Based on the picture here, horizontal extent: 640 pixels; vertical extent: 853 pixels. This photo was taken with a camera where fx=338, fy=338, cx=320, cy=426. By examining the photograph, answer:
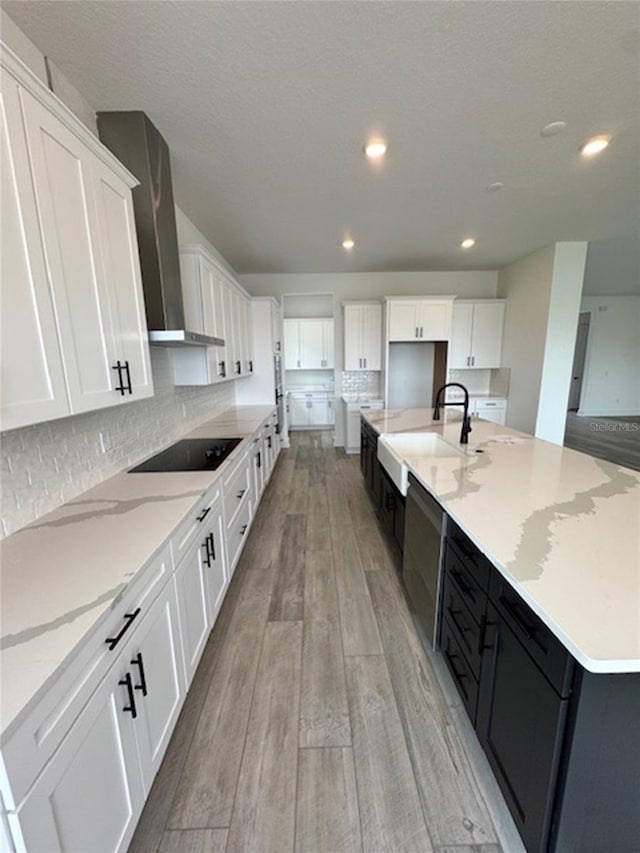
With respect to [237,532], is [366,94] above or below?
above

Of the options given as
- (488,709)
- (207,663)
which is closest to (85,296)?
(207,663)

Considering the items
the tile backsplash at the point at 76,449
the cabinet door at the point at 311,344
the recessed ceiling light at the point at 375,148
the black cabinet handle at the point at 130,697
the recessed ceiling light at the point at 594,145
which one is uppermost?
the recessed ceiling light at the point at 594,145

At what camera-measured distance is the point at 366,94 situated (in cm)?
179

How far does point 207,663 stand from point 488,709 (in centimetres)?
134

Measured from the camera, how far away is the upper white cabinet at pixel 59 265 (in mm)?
1015

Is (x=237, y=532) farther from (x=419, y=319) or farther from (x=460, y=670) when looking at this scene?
(x=419, y=319)

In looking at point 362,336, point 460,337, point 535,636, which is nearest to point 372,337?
point 362,336

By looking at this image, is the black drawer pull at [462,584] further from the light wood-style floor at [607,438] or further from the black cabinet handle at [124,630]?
the light wood-style floor at [607,438]

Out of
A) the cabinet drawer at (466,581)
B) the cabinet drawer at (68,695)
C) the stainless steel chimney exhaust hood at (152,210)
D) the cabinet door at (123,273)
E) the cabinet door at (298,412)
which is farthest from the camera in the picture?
the cabinet door at (298,412)

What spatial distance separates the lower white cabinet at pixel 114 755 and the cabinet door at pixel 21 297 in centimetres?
79

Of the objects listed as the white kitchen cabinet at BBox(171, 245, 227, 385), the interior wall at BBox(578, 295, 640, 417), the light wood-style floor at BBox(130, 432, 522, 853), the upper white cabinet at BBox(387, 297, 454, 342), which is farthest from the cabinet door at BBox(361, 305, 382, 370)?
the interior wall at BBox(578, 295, 640, 417)

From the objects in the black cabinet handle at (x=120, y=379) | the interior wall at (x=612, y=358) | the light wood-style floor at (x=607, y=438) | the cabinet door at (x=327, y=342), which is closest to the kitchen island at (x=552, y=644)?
the black cabinet handle at (x=120, y=379)

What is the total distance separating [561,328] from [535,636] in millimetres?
4626

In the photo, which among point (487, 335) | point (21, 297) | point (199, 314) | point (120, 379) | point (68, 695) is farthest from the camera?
point (487, 335)
